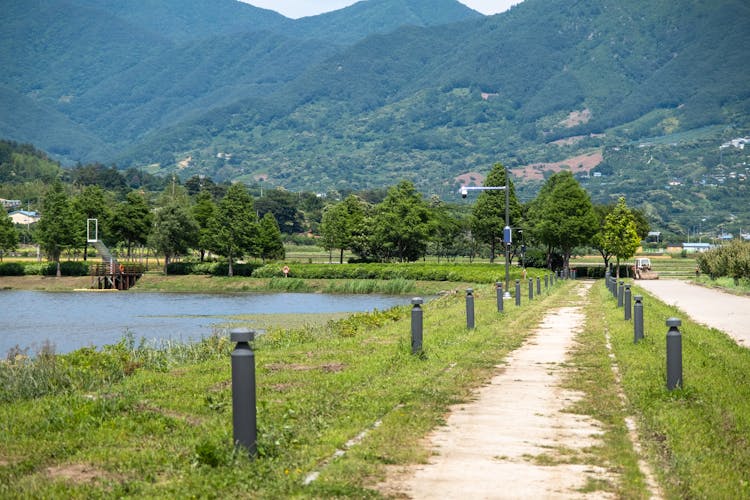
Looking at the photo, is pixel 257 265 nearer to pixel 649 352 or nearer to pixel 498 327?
pixel 498 327

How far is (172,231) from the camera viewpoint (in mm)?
104562

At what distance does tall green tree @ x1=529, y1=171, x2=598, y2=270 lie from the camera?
91.0 meters

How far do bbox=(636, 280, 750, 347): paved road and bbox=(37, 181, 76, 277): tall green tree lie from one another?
234ft

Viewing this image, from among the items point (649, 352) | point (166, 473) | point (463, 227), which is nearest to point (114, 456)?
point (166, 473)

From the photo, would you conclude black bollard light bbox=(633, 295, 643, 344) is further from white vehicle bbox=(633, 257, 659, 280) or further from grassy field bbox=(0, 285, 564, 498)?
white vehicle bbox=(633, 257, 659, 280)

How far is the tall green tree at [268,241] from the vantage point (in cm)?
10693

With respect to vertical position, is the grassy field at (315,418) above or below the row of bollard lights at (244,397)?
below

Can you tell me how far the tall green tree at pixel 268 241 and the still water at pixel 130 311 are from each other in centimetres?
2042

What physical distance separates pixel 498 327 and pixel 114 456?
18289 millimetres

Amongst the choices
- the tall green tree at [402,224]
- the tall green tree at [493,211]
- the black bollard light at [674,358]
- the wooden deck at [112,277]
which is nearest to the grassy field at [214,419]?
the black bollard light at [674,358]

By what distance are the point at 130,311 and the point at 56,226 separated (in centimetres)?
4862

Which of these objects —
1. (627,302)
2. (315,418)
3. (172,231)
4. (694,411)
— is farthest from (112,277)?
(694,411)

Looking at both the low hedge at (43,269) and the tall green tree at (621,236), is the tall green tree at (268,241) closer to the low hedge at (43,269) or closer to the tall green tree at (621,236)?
the low hedge at (43,269)

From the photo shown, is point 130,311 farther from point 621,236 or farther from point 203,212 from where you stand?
point 203,212
